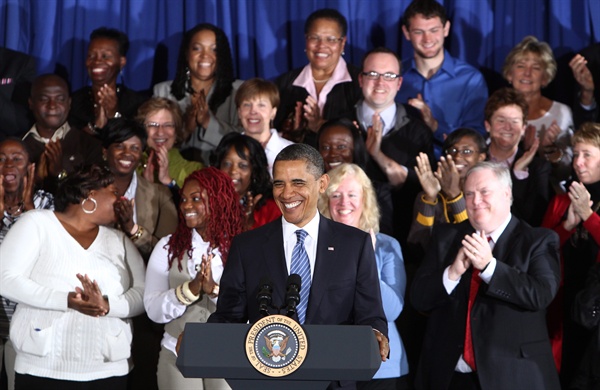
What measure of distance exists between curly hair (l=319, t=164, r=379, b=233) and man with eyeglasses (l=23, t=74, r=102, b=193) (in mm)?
1533

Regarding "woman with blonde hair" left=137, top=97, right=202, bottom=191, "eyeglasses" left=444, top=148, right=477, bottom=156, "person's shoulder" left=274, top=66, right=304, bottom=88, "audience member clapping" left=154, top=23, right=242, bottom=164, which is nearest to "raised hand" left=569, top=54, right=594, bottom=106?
"eyeglasses" left=444, top=148, right=477, bottom=156

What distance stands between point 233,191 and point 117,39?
2130mm

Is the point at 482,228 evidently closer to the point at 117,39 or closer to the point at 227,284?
the point at 227,284

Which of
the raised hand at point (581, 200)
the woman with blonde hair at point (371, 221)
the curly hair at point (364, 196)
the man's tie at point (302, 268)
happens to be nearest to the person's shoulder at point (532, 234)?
the raised hand at point (581, 200)

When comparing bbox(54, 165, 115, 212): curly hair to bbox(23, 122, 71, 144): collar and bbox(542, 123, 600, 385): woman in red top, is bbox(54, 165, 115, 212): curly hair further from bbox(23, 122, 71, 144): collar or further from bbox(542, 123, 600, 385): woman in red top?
bbox(542, 123, 600, 385): woman in red top

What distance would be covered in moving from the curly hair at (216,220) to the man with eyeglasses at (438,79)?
72.4 inches

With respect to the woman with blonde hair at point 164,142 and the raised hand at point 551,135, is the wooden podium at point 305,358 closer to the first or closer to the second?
the woman with blonde hair at point 164,142

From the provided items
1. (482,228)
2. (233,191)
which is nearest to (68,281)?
(233,191)

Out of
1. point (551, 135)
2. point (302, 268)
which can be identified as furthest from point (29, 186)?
point (551, 135)

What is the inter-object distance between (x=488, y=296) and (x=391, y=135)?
5.22ft

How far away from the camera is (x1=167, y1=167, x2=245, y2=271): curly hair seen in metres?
4.52

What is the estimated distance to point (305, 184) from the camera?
11.2 ft

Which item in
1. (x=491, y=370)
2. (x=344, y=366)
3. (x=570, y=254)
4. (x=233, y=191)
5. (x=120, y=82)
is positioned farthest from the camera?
(x=120, y=82)

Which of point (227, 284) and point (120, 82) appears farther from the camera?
point (120, 82)
